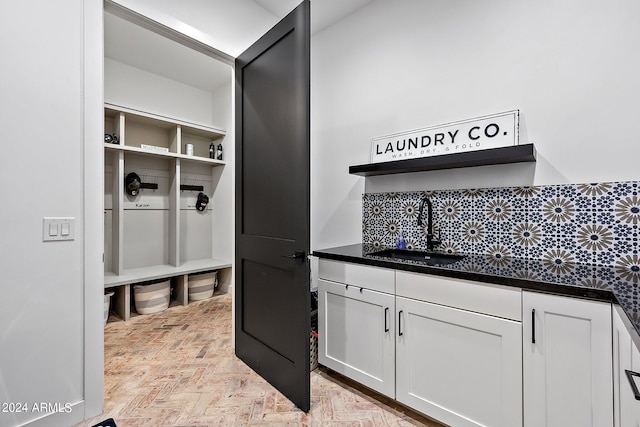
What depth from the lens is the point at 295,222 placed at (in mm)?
1791

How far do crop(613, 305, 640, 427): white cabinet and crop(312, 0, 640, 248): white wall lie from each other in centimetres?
93

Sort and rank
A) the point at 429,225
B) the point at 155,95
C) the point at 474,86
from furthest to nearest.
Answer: the point at 155,95 → the point at 429,225 → the point at 474,86

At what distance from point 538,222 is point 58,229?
2.78 m

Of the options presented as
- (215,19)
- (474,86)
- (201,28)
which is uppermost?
(215,19)

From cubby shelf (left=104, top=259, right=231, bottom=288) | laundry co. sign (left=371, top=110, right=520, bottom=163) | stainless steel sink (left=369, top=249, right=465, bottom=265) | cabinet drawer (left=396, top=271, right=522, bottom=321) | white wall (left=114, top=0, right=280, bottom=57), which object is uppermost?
white wall (left=114, top=0, right=280, bottom=57)

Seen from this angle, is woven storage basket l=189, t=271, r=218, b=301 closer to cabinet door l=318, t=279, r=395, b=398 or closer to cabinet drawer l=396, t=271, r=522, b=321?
cabinet door l=318, t=279, r=395, b=398

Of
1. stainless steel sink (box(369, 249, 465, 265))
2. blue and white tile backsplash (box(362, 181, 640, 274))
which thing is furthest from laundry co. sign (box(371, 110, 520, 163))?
stainless steel sink (box(369, 249, 465, 265))

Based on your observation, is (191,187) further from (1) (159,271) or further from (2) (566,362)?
(2) (566,362)

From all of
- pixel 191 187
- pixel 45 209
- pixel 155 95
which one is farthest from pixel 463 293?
pixel 155 95

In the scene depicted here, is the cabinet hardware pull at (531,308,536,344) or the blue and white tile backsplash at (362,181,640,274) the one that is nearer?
the cabinet hardware pull at (531,308,536,344)

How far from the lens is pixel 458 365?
4.88 feet

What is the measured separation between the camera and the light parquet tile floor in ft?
5.56

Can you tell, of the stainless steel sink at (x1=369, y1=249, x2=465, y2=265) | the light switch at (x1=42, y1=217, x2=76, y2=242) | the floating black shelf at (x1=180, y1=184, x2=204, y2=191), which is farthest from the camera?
the floating black shelf at (x1=180, y1=184, x2=204, y2=191)

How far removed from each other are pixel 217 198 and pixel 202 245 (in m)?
0.74
